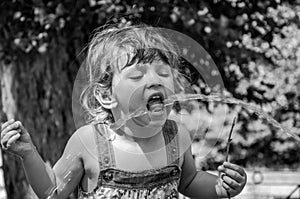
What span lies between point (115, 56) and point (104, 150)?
32 cm

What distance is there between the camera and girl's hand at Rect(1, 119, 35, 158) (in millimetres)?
2314

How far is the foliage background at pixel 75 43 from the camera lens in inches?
156

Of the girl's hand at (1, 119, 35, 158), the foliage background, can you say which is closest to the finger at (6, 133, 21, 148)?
the girl's hand at (1, 119, 35, 158)

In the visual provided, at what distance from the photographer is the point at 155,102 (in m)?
2.40

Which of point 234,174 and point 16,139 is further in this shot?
point 234,174

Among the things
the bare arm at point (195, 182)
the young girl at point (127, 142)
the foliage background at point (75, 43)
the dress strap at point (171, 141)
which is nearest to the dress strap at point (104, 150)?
the young girl at point (127, 142)

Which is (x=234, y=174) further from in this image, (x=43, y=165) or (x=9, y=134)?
(x=9, y=134)

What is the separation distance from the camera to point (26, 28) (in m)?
4.04

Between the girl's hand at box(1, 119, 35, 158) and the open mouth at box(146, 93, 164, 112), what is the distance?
0.40m

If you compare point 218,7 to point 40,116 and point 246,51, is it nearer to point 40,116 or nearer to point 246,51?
point 246,51

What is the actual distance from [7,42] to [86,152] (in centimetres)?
175

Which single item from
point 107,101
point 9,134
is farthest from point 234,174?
point 9,134

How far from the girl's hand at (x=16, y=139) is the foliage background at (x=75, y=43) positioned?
1431 mm

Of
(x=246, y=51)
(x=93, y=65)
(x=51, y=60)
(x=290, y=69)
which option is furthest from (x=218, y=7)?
(x=93, y=65)
